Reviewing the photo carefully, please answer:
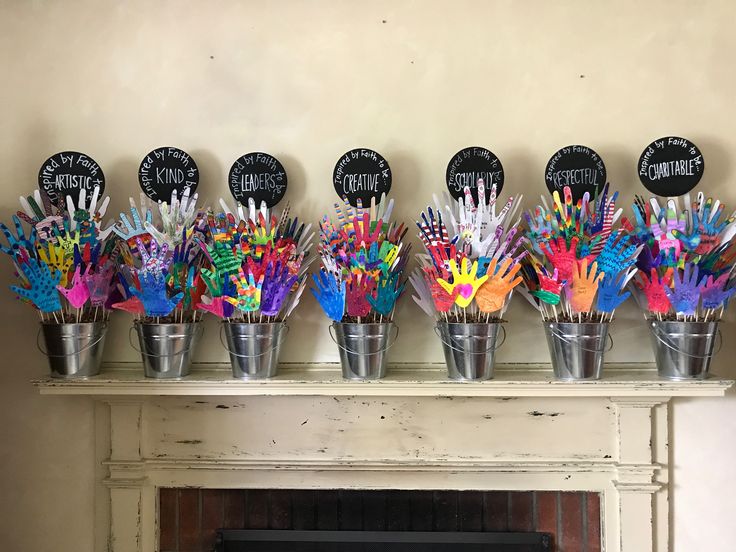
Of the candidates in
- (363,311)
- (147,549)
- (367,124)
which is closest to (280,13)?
(367,124)

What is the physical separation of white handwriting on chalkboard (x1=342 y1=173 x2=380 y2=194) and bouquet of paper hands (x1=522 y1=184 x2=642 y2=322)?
454 mm

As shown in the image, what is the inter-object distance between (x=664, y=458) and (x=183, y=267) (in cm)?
151

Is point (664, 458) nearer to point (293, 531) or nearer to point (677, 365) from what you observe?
point (677, 365)

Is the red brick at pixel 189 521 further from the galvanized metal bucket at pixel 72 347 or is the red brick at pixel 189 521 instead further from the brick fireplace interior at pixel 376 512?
the galvanized metal bucket at pixel 72 347

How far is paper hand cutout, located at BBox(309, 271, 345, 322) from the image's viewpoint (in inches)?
67.3

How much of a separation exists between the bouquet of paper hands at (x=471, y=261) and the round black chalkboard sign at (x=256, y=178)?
46 cm

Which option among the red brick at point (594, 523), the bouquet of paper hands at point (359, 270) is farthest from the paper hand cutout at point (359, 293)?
the red brick at point (594, 523)

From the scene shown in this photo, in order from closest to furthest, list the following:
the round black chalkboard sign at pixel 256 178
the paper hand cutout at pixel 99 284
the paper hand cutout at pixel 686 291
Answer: the paper hand cutout at pixel 686 291, the paper hand cutout at pixel 99 284, the round black chalkboard sign at pixel 256 178

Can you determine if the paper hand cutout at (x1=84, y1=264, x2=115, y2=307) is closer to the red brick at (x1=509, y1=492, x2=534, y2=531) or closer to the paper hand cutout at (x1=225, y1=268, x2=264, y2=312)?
the paper hand cutout at (x1=225, y1=268, x2=264, y2=312)

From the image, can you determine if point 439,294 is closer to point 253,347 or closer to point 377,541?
point 253,347

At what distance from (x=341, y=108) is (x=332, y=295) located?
2.00 ft

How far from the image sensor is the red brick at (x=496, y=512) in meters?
1.90

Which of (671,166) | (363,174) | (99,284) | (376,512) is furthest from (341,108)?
(376,512)

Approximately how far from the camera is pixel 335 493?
6.34 ft
